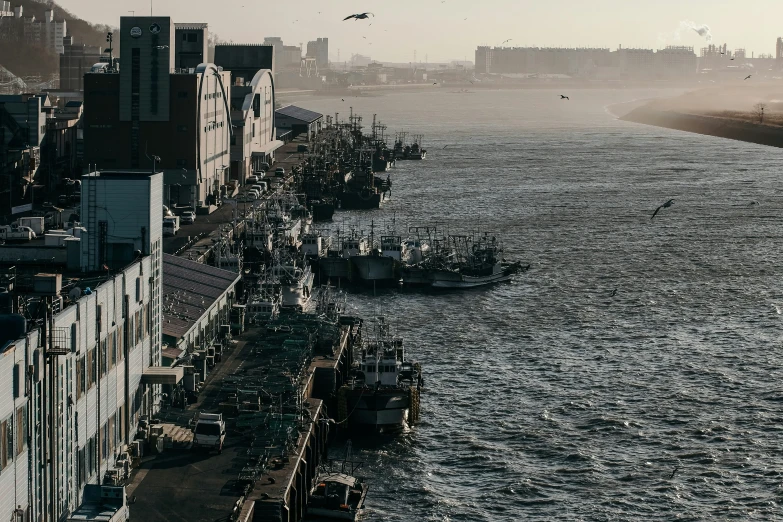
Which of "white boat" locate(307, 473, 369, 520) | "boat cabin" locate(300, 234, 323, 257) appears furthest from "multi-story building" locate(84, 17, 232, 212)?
"white boat" locate(307, 473, 369, 520)

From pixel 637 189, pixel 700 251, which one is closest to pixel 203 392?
pixel 700 251

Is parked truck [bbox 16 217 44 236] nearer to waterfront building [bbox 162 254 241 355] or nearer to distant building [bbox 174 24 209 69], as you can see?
waterfront building [bbox 162 254 241 355]

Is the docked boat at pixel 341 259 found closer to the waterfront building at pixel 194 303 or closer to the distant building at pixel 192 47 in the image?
the waterfront building at pixel 194 303

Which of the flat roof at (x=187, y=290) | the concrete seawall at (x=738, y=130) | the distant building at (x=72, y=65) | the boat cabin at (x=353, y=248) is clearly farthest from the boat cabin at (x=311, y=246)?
the distant building at (x=72, y=65)

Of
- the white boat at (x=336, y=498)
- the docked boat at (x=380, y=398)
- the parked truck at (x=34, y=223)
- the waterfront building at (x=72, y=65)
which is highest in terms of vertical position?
A: the waterfront building at (x=72, y=65)

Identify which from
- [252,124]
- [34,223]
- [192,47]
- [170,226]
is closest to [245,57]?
[192,47]

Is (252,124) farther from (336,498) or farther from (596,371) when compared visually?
(336,498)
